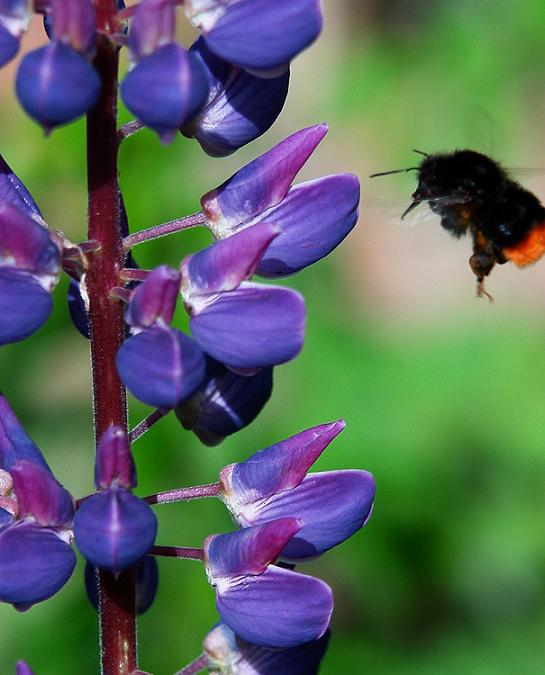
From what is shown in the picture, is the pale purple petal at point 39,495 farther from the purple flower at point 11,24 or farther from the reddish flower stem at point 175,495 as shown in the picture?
the purple flower at point 11,24

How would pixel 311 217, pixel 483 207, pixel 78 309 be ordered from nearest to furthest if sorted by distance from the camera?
pixel 311 217
pixel 78 309
pixel 483 207

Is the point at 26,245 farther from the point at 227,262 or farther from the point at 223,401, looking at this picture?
the point at 223,401

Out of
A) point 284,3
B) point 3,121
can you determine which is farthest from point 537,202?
point 3,121

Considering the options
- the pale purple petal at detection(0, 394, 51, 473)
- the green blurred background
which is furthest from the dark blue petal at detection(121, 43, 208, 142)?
the green blurred background

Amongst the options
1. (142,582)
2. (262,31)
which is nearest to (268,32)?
(262,31)

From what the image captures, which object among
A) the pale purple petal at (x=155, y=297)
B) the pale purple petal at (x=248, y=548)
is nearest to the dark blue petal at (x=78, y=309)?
the pale purple petal at (x=155, y=297)

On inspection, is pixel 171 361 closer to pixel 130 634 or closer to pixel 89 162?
pixel 89 162

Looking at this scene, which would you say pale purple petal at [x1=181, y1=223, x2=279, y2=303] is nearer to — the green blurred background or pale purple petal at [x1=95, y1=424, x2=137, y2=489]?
pale purple petal at [x1=95, y1=424, x2=137, y2=489]
